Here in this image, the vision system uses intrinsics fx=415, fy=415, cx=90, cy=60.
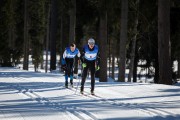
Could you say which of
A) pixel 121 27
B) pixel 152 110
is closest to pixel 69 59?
pixel 121 27

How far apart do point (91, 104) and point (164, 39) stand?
8536 millimetres

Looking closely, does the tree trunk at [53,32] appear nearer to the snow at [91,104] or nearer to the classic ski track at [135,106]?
the snow at [91,104]

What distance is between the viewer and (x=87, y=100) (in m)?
12.3

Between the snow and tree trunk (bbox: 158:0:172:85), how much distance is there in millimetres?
3506

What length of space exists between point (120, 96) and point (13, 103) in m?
3.55

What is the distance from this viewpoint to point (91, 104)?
1130cm

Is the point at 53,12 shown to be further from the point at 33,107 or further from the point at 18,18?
the point at 33,107

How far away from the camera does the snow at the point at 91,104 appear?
30.3ft

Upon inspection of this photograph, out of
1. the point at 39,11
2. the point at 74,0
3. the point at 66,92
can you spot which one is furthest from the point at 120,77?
the point at 39,11

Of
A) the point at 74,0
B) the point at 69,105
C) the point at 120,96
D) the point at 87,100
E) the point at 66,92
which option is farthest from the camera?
the point at 74,0

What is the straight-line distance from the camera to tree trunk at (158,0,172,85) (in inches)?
738

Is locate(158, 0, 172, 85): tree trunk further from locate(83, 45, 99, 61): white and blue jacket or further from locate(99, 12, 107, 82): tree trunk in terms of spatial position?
locate(83, 45, 99, 61): white and blue jacket

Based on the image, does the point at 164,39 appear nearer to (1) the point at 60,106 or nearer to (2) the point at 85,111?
(1) the point at 60,106

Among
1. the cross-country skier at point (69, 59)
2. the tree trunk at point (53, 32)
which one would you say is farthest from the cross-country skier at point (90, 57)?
the tree trunk at point (53, 32)
